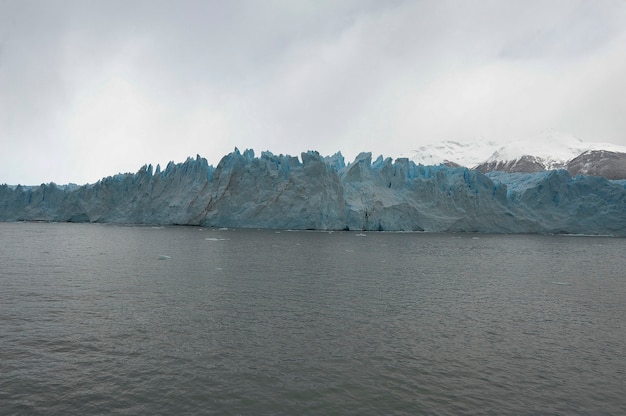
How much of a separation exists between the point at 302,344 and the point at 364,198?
183 ft

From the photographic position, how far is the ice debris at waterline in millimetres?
63000

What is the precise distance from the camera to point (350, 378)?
28.6ft

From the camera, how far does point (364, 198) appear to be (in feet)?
214

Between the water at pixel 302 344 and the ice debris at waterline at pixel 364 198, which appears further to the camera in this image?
the ice debris at waterline at pixel 364 198

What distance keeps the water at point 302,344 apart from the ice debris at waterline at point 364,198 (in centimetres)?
4175

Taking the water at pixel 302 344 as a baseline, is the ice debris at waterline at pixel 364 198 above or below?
above

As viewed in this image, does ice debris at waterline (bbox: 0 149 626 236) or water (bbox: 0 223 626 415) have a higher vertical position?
ice debris at waterline (bbox: 0 149 626 236)

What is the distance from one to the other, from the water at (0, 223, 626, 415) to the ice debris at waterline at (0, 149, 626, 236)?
41.8m

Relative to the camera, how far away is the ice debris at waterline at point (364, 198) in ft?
207

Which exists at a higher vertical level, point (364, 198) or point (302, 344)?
point (364, 198)

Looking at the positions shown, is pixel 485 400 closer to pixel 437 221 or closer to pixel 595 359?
pixel 595 359

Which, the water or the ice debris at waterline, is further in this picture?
the ice debris at waterline

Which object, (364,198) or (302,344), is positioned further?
(364,198)

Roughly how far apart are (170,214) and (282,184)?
25546mm
